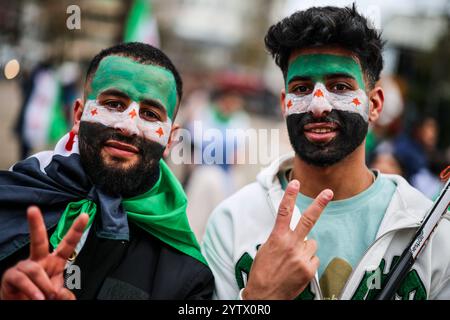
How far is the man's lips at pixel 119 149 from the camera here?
248cm

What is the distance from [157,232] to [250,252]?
46 centimetres

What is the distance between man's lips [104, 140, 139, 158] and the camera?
2.48 metres

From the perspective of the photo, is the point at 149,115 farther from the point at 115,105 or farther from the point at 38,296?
the point at 38,296

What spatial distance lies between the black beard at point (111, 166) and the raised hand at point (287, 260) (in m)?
0.71

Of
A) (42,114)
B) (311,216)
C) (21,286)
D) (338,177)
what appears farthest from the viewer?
(42,114)

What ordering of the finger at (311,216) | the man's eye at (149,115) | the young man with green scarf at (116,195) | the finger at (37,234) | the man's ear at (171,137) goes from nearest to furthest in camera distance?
the finger at (37,234) < the finger at (311,216) < the young man with green scarf at (116,195) < the man's eye at (149,115) < the man's ear at (171,137)

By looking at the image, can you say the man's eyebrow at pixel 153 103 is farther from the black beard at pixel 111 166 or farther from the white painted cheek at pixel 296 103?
the white painted cheek at pixel 296 103

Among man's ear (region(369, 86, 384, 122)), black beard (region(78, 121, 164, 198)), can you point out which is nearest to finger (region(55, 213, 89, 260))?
black beard (region(78, 121, 164, 198))

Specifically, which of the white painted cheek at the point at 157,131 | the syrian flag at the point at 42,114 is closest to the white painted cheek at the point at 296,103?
the white painted cheek at the point at 157,131

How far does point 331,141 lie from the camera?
2.58 m

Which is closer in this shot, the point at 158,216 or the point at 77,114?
the point at 158,216

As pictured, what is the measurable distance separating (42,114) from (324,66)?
6621 millimetres

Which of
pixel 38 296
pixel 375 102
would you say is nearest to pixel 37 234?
pixel 38 296
